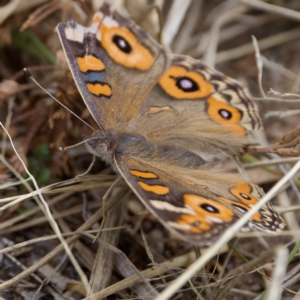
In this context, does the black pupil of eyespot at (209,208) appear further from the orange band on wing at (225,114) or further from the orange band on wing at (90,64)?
the orange band on wing at (90,64)

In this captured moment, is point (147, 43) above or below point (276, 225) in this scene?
above

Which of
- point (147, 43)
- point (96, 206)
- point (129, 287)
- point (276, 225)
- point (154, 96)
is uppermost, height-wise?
point (147, 43)

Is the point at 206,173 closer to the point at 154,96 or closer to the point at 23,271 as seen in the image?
the point at 154,96

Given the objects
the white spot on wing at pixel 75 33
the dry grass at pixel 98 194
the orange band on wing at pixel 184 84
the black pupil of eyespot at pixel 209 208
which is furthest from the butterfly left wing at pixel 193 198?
the white spot on wing at pixel 75 33

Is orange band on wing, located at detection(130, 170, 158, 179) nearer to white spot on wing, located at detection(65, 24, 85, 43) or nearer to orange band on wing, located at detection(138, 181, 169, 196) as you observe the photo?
orange band on wing, located at detection(138, 181, 169, 196)

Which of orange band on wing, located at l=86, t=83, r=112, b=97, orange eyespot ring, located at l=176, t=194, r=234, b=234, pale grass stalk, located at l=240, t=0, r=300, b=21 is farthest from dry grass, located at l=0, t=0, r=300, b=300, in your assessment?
orange band on wing, located at l=86, t=83, r=112, b=97

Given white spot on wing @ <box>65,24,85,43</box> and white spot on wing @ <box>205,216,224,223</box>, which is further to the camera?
white spot on wing @ <box>65,24,85,43</box>

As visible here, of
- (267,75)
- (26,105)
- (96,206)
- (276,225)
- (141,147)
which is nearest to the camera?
(276,225)

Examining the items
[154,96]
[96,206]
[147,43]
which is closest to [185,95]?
[154,96]

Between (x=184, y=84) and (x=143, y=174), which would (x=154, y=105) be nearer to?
(x=184, y=84)
